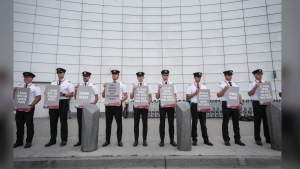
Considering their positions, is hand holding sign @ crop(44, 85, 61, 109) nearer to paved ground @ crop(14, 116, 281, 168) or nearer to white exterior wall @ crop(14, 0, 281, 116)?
paved ground @ crop(14, 116, 281, 168)

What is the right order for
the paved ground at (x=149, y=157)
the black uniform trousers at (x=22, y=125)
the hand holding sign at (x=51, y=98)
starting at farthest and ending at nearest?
the hand holding sign at (x=51, y=98), the black uniform trousers at (x=22, y=125), the paved ground at (x=149, y=157)

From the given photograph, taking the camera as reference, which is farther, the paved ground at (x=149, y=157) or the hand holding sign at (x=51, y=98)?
the hand holding sign at (x=51, y=98)

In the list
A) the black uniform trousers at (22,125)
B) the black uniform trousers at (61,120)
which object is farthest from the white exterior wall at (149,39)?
the black uniform trousers at (22,125)

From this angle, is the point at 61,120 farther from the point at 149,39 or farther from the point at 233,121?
the point at 149,39

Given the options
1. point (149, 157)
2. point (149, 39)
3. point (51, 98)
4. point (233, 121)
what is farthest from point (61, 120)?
point (149, 39)

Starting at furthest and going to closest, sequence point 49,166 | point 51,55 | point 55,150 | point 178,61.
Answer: point 178,61 < point 51,55 < point 55,150 < point 49,166

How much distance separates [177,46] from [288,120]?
1251 centimetres

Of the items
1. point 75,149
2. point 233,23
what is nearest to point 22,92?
point 75,149

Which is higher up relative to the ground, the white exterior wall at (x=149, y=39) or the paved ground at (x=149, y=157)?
the white exterior wall at (x=149, y=39)

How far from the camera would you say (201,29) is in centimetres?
1288

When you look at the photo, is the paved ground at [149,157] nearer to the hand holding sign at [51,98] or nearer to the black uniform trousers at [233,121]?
the black uniform trousers at [233,121]

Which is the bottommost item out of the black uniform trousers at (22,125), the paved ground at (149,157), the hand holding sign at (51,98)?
the paved ground at (149,157)

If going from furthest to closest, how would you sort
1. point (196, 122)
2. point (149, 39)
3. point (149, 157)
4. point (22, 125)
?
1. point (149, 39)
2. point (196, 122)
3. point (22, 125)
4. point (149, 157)

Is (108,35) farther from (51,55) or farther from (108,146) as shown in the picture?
(108,146)
